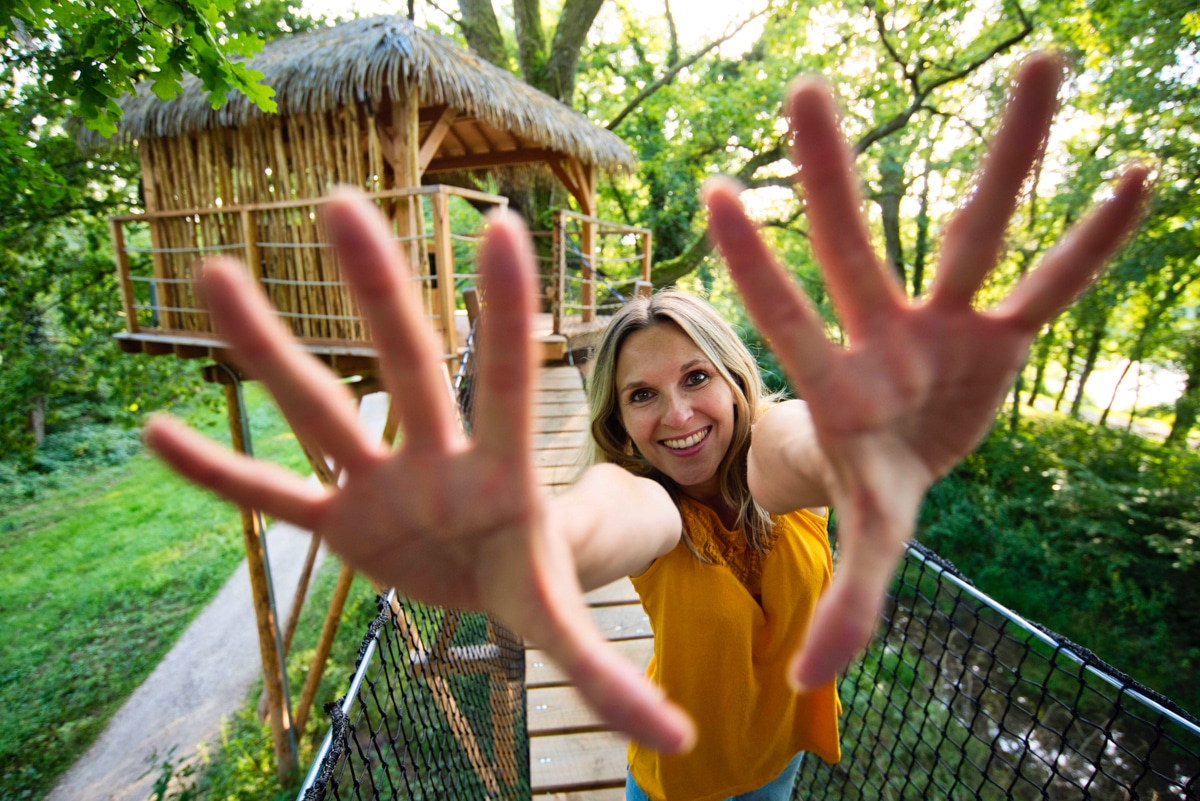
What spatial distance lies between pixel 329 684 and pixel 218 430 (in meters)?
9.57

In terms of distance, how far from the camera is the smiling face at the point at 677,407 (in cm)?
110

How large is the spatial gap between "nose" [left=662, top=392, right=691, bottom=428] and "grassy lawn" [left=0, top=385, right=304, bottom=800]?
5839mm

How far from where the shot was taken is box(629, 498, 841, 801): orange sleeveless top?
110cm

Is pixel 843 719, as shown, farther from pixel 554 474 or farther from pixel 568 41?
pixel 568 41

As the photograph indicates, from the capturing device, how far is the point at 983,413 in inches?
20.8

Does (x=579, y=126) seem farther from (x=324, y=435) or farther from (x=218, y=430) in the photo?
(x=218, y=430)

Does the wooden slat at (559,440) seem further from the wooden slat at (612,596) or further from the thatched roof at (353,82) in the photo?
the thatched roof at (353,82)

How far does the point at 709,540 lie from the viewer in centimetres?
110

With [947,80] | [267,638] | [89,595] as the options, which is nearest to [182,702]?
[267,638]

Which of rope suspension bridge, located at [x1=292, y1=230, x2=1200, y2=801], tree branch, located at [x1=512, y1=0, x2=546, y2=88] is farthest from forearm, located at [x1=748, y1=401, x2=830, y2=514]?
tree branch, located at [x1=512, y1=0, x2=546, y2=88]

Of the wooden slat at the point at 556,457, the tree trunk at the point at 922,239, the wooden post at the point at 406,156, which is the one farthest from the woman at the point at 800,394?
the tree trunk at the point at 922,239

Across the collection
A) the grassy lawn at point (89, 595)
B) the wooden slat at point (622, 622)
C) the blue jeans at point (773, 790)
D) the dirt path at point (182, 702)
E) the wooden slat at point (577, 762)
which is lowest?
the dirt path at point (182, 702)

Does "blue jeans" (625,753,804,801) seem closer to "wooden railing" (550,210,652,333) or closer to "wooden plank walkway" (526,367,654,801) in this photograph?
"wooden plank walkway" (526,367,654,801)

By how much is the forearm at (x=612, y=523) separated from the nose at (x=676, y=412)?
0.14m
